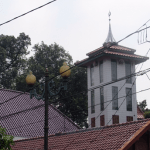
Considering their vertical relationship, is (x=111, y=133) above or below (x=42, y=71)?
below

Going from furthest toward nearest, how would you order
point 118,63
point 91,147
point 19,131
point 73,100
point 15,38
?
1. point 15,38
2. point 73,100
3. point 118,63
4. point 19,131
5. point 91,147

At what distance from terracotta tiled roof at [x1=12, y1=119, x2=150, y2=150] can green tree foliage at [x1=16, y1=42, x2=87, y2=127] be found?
23460 mm

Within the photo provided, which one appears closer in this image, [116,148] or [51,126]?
[116,148]

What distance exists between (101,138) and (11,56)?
34.1 metres

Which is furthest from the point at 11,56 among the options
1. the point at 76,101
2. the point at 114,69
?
the point at 114,69

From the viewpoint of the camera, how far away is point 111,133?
578 inches

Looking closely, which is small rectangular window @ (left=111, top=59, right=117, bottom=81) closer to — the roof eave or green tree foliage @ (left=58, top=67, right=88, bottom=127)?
green tree foliage @ (left=58, top=67, right=88, bottom=127)

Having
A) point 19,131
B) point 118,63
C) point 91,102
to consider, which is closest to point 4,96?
point 19,131

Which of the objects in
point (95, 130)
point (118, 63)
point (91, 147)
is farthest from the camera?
point (118, 63)

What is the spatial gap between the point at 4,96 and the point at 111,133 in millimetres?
15262

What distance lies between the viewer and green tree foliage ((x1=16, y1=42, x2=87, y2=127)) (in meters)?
43.0

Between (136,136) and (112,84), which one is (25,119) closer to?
(112,84)

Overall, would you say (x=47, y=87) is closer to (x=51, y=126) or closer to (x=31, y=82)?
(x=31, y=82)

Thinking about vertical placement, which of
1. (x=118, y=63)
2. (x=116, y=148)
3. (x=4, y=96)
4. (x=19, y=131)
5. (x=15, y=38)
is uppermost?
(x=15, y=38)
